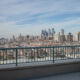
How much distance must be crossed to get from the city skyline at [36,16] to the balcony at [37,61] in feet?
3.79

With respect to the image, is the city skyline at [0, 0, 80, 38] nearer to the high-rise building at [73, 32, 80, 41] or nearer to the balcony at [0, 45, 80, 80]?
the high-rise building at [73, 32, 80, 41]

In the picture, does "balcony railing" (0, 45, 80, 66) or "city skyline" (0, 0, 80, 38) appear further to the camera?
"city skyline" (0, 0, 80, 38)

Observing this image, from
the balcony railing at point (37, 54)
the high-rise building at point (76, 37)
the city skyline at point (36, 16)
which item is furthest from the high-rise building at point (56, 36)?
the balcony railing at point (37, 54)

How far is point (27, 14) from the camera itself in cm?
568

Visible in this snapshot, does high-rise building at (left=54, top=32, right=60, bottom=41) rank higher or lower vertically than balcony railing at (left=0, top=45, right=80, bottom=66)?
higher

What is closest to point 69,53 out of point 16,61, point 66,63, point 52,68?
point 66,63

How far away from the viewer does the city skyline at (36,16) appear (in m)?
5.07

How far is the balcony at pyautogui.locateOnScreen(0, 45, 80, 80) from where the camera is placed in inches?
145

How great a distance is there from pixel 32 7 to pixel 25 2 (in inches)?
18.1

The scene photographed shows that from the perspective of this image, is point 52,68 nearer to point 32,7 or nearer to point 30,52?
point 30,52

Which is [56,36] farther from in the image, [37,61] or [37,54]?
[37,61]

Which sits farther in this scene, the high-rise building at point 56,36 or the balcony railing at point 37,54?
the high-rise building at point 56,36

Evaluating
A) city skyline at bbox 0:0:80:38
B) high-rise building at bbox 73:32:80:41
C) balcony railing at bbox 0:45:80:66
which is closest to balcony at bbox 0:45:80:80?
balcony railing at bbox 0:45:80:66

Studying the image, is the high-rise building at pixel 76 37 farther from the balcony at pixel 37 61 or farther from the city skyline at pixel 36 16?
the balcony at pixel 37 61
